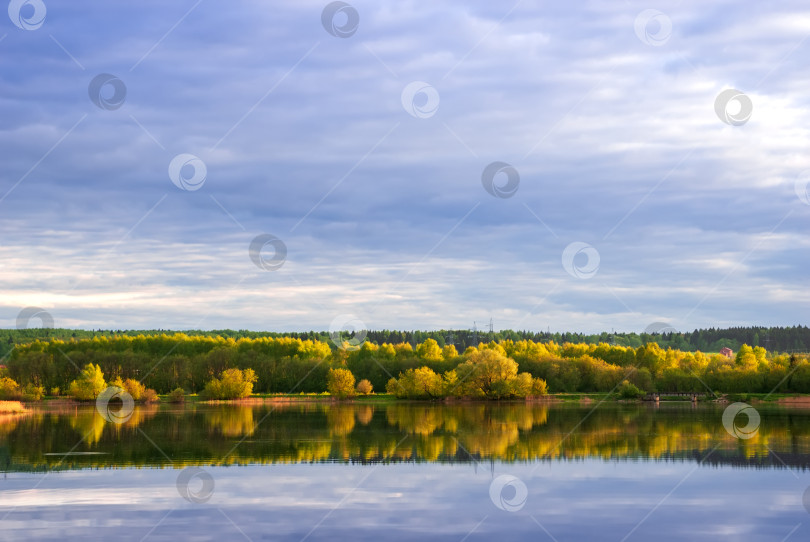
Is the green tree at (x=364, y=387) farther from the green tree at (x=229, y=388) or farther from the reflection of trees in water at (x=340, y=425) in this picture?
the reflection of trees in water at (x=340, y=425)

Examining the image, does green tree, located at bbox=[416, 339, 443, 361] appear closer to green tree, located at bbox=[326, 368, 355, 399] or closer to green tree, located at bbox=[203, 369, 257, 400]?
green tree, located at bbox=[326, 368, 355, 399]

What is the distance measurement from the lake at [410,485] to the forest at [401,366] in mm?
73350

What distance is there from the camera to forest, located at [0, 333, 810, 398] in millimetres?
129500

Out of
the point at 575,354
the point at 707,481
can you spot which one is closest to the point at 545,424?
the point at 707,481

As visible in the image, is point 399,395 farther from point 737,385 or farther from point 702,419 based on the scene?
point 702,419

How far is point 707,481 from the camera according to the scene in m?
34.2

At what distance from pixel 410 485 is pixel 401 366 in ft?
386

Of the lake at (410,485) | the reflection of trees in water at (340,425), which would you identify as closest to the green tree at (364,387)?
the reflection of trees in water at (340,425)

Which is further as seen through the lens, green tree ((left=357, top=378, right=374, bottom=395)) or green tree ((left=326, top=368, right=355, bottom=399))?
green tree ((left=357, top=378, right=374, bottom=395))

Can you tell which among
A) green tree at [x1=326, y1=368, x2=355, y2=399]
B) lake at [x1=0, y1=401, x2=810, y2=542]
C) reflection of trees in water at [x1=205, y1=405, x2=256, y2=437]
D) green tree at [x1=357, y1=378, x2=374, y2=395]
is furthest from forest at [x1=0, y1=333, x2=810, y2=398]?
lake at [x1=0, y1=401, x2=810, y2=542]

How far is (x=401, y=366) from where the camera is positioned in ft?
495

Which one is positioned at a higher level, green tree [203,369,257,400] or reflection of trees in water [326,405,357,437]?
green tree [203,369,257,400]

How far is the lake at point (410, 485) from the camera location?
2548 centimetres

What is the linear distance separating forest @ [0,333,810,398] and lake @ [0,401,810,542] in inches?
2888
